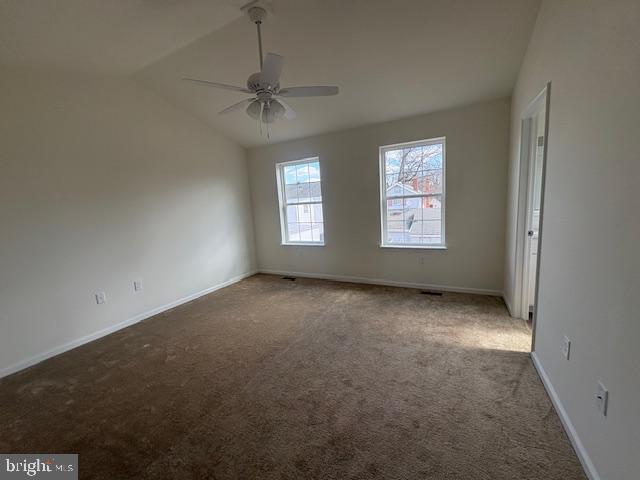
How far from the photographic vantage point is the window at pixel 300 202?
4.59 m

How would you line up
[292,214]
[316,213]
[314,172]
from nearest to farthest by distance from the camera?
[314,172]
[316,213]
[292,214]

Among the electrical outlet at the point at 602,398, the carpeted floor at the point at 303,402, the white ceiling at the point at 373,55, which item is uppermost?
the white ceiling at the point at 373,55

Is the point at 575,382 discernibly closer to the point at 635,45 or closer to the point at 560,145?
the point at 560,145

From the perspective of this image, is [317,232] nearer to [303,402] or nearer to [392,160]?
[392,160]

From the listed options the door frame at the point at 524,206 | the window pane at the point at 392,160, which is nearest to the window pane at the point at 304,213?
the window pane at the point at 392,160

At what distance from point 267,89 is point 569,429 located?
9.15 ft

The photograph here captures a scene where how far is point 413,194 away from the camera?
3838 millimetres

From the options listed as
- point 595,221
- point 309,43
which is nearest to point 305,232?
point 309,43

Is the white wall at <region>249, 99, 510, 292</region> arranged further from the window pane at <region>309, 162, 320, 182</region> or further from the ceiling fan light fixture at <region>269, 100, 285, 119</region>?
the ceiling fan light fixture at <region>269, 100, 285, 119</region>

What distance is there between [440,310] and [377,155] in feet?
7.31

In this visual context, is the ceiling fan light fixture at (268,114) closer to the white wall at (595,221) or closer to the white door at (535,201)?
the white wall at (595,221)

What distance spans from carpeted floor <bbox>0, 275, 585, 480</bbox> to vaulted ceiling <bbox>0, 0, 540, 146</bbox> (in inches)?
100

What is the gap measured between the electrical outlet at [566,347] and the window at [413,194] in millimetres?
2187

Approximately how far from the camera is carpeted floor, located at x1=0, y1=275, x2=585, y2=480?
1430mm
